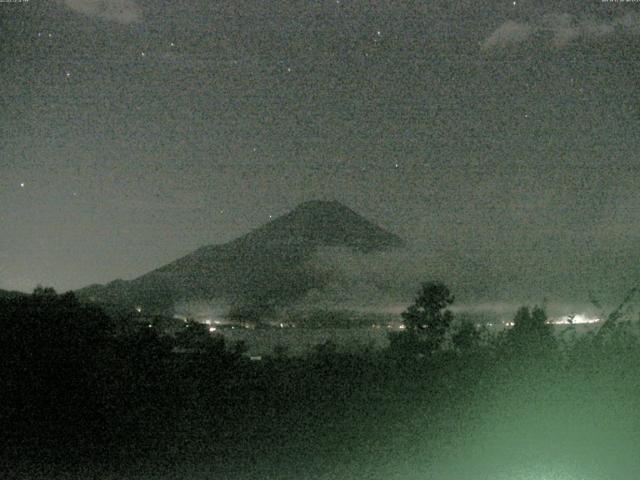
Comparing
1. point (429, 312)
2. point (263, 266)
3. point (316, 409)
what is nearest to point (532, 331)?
point (316, 409)

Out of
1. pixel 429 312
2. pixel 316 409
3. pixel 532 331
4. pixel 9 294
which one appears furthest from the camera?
pixel 429 312

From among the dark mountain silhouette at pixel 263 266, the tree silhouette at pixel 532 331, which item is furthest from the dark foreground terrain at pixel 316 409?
the dark mountain silhouette at pixel 263 266

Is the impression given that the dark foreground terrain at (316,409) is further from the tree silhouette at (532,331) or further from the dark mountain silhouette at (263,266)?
the dark mountain silhouette at (263,266)

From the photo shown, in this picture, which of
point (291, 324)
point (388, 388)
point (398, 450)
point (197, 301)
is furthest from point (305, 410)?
point (197, 301)

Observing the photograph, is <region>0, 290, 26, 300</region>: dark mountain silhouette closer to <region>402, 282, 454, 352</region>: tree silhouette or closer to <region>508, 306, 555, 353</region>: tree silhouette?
<region>508, 306, 555, 353</region>: tree silhouette

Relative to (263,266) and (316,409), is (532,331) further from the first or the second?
(263,266)

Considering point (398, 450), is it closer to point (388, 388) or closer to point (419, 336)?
point (388, 388)

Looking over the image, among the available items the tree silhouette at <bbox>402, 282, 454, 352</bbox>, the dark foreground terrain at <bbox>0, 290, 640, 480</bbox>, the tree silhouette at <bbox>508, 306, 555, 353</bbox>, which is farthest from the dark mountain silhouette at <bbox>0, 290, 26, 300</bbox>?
the tree silhouette at <bbox>402, 282, 454, 352</bbox>
